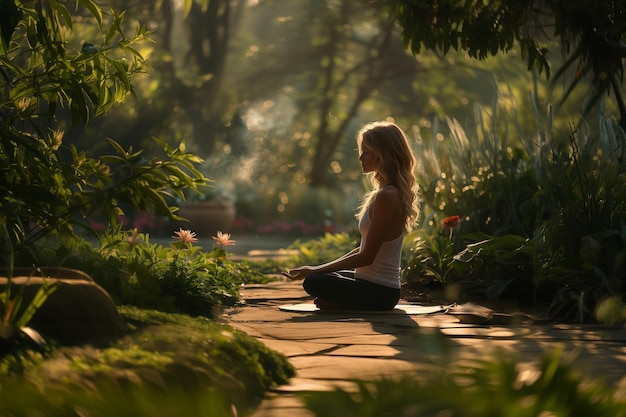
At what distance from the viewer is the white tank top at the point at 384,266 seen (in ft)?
19.5

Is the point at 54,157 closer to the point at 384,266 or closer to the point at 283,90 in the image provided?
the point at 384,266

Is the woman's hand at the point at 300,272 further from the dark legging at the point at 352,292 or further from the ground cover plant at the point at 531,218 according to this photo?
the ground cover plant at the point at 531,218

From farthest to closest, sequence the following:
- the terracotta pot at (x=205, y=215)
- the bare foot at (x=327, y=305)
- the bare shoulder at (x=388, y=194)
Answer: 1. the terracotta pot at (x=205, y=215)
2. the bare foot at (x=327, y=305)
3. the bare shoulder at (x=388, y=194)

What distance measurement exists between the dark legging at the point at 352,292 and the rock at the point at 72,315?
256 cm

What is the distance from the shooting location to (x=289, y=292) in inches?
295

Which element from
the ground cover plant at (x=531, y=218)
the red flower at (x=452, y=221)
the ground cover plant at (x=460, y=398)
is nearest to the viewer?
the ground cover plant at (x=460, y=398)

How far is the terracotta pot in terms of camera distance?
1672cm

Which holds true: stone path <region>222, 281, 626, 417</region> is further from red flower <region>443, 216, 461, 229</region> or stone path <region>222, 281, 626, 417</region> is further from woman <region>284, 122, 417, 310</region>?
red flower <region>443, 216, 461, 229</region>

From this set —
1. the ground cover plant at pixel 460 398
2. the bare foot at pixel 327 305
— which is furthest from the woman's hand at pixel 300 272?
the ground cover plant at pixel 460 398

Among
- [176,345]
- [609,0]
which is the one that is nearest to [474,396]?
[176,345]

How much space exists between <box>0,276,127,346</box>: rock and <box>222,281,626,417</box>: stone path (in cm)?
66

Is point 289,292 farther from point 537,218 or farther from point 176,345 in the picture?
point 176,345

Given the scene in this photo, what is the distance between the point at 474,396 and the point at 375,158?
4009 millimetres

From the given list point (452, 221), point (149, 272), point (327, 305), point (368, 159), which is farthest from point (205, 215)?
point (149, 272)
